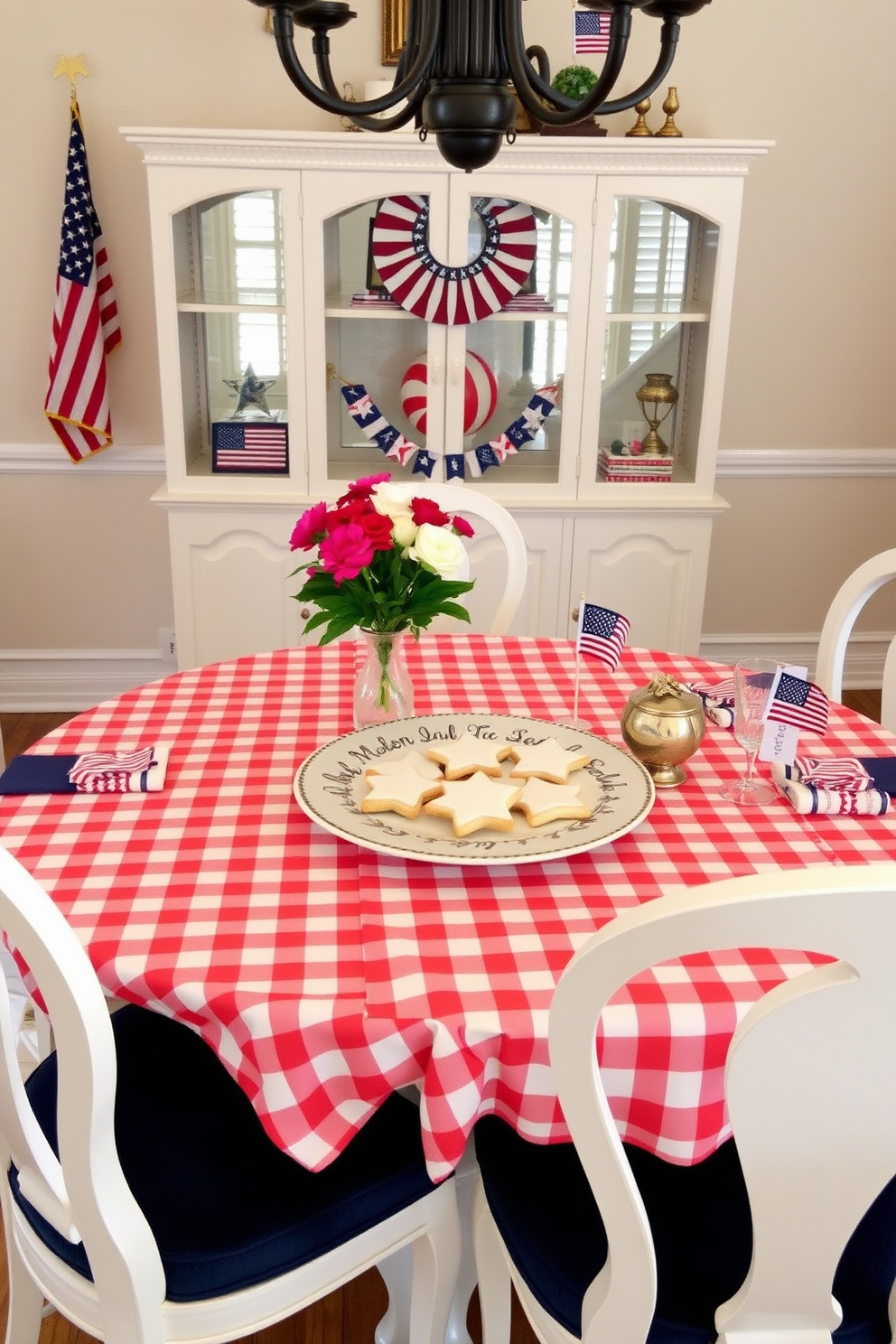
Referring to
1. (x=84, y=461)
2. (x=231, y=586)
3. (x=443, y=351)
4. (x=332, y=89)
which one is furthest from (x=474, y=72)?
(x=84, y=461)

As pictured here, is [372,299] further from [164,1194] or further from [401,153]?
[164,1194]

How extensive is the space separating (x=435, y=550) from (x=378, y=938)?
537mm

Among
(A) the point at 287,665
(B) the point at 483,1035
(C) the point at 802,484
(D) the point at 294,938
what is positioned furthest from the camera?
(C) the point at 802,484

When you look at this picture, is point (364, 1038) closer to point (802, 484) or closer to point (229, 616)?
point (229, 616)

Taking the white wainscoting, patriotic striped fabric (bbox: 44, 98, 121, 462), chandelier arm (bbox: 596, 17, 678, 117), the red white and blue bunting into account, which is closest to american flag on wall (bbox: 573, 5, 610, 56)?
chandelier arm (bbox: 596, 17, 678, 117)

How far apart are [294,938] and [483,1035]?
23cm

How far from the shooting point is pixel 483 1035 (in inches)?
41.4

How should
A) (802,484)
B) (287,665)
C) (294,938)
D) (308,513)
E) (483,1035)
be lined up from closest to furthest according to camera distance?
(483,1035) < (294,938) < (308,513) < (287,665) < (802,484)

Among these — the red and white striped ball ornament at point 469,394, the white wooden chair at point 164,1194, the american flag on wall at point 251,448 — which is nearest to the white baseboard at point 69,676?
the american flag on wall at point 251,448

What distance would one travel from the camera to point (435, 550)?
150cm

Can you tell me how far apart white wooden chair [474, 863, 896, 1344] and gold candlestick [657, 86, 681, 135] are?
8.08 feet

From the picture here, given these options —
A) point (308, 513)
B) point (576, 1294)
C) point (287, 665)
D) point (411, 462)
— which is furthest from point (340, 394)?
point (576, 1294)

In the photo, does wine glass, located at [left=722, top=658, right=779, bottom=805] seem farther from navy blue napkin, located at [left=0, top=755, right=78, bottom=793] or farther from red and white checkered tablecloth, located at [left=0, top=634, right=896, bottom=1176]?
navy blue napkin, located at [left=0, top=755, right=78, bottom=793]

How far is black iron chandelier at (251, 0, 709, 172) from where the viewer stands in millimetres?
1261
